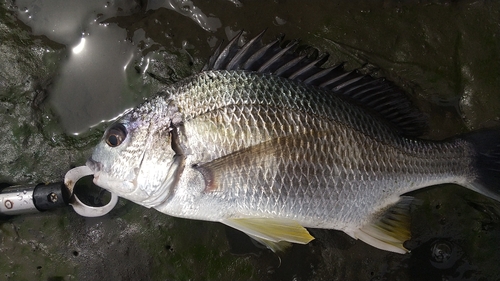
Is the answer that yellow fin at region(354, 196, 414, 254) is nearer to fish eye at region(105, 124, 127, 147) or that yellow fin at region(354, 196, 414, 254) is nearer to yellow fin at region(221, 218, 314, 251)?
yellow fin at region(221, 218, 314, 251)

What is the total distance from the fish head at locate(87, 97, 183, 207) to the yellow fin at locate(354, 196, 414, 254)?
1150 millimetres

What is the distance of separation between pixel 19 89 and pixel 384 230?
7.98 ft

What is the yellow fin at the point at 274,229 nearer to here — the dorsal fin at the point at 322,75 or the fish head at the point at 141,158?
the fish head at the point at 141,158

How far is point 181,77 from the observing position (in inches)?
90.7

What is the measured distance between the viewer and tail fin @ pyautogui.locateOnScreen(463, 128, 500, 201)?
6.97 ft

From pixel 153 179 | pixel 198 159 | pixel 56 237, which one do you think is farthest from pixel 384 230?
pixel 56 237

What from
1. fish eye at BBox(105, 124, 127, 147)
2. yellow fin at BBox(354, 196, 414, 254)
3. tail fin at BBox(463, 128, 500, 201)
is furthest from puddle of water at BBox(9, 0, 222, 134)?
tail fin at BBox(463, 128, 500, 201)

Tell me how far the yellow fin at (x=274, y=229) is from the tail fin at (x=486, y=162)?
1.15m

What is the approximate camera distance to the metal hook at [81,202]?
205 cm

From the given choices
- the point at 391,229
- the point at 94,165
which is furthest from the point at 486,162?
the point at 94,165

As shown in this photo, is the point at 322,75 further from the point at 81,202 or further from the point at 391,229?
the point at 81,202

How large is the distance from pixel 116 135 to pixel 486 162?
2169 millimetres

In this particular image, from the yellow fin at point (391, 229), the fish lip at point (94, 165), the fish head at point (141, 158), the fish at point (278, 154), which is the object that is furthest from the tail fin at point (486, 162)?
the fish lip at point (94, 165)

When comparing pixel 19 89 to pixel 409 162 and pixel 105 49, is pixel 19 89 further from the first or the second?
pixel 409 162
